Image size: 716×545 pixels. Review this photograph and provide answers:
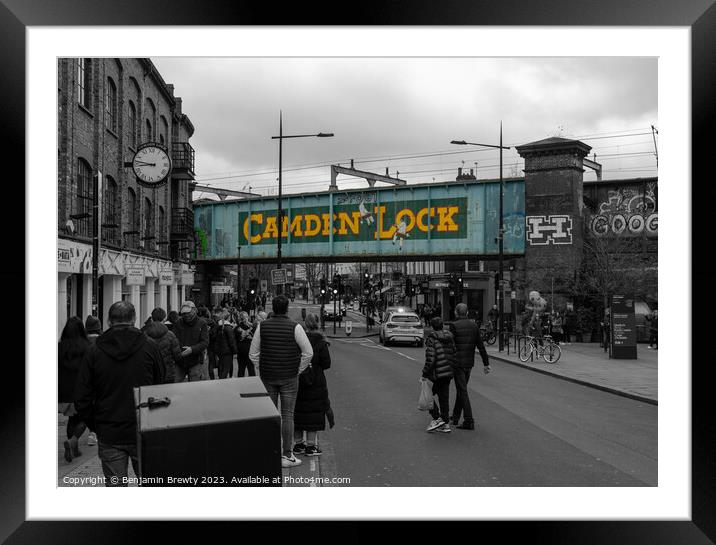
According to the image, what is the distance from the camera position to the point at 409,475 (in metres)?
7.18

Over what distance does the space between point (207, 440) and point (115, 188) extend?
64.7ft

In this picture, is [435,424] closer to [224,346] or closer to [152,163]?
[224,346]

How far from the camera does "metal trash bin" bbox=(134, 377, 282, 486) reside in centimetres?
435

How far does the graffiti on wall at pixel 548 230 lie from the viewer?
3161 cm

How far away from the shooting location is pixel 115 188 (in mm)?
22359

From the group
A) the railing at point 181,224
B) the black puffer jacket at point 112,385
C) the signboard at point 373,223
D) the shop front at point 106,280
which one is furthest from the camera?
the railing at point 181,224

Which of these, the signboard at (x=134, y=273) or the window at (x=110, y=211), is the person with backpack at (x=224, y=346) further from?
the window at (x=110, y=211)

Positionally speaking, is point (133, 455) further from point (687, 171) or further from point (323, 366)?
point (687, 171)

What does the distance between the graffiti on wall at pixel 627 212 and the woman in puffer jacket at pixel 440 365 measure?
926 inches

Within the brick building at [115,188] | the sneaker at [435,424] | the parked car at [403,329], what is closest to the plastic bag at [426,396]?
the sneaker at [435,424]

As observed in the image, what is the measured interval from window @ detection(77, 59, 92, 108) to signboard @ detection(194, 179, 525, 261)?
15.8 metres

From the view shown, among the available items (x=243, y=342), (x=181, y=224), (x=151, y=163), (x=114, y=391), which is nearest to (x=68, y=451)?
(x=114, y=391)
